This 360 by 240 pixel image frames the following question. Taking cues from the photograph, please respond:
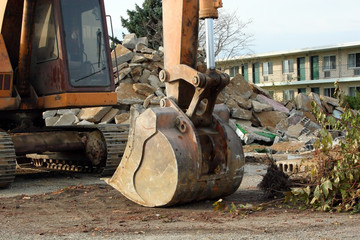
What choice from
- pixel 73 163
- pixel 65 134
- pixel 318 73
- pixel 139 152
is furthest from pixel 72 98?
pixel 318 73

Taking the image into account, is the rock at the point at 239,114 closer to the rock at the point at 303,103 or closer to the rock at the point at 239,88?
the rock at the point at 239,88

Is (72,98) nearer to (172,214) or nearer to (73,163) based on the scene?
(73,163)

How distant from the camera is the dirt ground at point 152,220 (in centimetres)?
484

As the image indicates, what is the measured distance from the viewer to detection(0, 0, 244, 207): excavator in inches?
237

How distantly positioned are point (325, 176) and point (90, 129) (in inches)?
212

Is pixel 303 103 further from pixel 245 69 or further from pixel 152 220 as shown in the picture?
pixel 245 69

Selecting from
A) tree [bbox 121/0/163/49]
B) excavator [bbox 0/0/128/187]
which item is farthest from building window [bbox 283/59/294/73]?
excavator [bbox 0/0/128/187]

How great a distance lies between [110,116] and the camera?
18219 millimetres

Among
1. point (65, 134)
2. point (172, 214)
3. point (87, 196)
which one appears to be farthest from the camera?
point (65, 134)

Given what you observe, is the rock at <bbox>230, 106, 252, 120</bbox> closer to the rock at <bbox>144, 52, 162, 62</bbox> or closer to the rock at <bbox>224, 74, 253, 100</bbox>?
the rock at <bbox>224, 74, 253, 100</bbox>

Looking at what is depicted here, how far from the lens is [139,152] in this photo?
621cm

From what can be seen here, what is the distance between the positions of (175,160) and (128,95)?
523 inches

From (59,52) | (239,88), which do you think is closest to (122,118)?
(239,88)

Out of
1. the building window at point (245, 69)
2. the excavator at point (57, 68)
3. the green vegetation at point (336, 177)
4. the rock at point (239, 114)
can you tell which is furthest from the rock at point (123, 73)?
the building window at point (245, 69)
